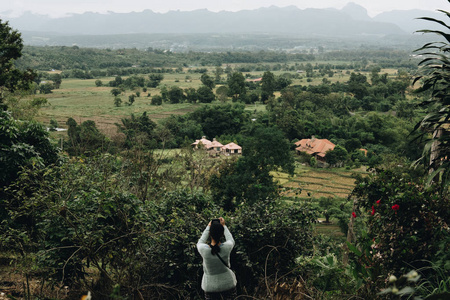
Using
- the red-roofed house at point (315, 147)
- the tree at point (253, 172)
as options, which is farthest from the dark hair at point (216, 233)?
the red-roofed house at point (315, 147)

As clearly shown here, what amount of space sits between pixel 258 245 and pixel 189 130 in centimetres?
3060

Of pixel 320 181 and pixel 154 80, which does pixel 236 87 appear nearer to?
pixel 154 80

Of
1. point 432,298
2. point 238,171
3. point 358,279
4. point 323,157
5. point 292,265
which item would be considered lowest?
point 323,157

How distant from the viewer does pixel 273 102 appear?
4325 cm

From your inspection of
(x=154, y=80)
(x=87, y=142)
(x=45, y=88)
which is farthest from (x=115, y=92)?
(x=87, y=142)

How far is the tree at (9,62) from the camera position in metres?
12.3

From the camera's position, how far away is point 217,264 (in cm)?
307

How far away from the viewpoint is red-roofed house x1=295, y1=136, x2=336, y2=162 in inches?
1177

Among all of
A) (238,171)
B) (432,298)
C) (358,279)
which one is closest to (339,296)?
(358,279)

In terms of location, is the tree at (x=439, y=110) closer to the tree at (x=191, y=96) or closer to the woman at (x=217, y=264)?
the woman at (x=217, y=264)

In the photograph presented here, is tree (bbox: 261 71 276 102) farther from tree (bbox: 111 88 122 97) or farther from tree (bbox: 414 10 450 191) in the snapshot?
tree (bbox: 414 10 450 191)

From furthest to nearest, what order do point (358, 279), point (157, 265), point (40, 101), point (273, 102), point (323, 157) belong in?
point (273, 102)
point (323, 157)
point (40, 101)
point (157, 265)
point (358, 279)

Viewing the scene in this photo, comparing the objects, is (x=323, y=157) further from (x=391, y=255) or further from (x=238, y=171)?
(x=391, y=255)

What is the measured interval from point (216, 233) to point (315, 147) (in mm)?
28950
